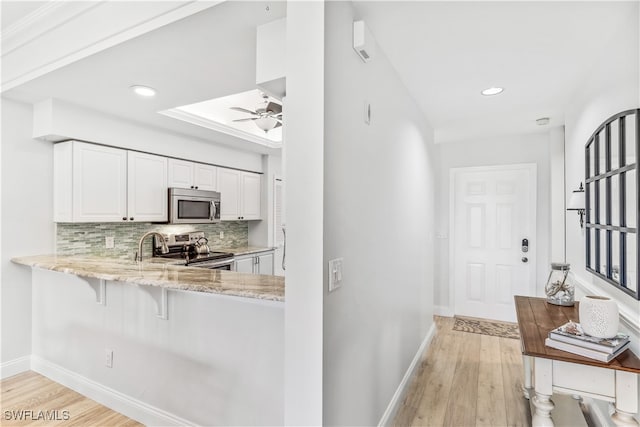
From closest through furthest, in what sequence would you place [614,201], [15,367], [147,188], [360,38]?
[360,38] < [614,201] < [15,367] < [147,188]

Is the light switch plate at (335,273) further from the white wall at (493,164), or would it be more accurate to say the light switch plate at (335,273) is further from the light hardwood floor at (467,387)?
the white wall at (493,164)

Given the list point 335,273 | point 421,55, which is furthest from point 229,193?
point 335,273

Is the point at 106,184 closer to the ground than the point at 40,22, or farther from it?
closer to the ground

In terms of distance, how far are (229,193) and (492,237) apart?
362 centimetres

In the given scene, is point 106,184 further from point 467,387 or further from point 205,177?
point 467,387

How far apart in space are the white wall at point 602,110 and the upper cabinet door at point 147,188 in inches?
156

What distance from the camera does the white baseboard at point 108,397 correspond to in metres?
2.14

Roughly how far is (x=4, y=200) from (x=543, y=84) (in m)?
4.44

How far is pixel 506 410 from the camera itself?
242 cm

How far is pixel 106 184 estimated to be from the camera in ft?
11.1

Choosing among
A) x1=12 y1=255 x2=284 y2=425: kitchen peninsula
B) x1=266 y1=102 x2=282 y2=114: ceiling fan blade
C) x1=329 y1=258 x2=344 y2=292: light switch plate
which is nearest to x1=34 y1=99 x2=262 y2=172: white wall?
x1=12 y1=255 x2=284 y2=425: kitchen peninsula

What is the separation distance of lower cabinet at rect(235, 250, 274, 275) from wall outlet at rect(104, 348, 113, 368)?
2145 mm

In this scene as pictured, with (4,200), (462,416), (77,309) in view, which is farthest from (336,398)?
(4,200)

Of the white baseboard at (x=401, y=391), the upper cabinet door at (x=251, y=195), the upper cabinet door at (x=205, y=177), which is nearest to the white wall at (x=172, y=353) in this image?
the white baseboard at (x=401, y=391)
